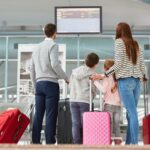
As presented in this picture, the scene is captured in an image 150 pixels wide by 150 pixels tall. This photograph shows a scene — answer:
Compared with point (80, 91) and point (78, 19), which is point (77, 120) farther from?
point (78, 19)

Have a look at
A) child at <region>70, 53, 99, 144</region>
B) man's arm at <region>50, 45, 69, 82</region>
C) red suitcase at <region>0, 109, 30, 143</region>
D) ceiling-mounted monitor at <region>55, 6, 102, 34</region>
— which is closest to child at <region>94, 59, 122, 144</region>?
child at <region>70, 53, 99, 144</region>

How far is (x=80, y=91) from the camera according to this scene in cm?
511

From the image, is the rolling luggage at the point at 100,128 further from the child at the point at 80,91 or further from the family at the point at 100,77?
the child at the point at 80,91

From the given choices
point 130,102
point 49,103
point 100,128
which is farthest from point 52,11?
point 130,102

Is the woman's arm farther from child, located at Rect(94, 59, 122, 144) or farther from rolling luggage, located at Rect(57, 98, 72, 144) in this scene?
rolling luggage, located at Rect(57, 98, 72, 144)

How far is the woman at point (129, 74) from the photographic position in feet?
13.7

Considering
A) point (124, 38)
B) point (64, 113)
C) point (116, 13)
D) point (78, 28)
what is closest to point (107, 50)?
point (116, 13)

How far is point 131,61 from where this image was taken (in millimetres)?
4262

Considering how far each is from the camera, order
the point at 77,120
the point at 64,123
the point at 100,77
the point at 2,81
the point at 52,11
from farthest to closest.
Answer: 1. the point at 2,81
2. the point at 52,11
3. the point at 64,123
4. the point at 77,120
5. the point at 100,77

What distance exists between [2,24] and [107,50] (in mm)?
2935

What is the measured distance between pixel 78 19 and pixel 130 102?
410 cm

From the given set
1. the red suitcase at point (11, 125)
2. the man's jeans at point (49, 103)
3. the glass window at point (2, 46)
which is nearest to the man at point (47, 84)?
the man's jeans at point (49, 103)

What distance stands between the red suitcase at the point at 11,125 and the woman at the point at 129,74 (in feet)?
3.10

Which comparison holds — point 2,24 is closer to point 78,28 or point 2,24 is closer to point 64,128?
point 78,28
